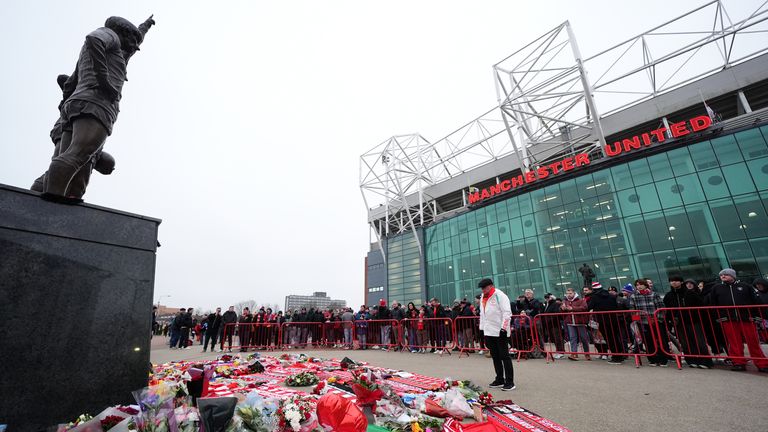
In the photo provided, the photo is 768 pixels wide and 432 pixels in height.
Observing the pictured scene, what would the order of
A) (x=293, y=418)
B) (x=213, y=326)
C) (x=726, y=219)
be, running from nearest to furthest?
(x=293, y=418)
(x=213, y=326)
(x=726, y=219)

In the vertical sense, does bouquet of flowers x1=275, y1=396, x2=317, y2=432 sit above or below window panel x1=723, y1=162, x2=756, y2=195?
below

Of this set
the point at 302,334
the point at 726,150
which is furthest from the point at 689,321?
the point at 726,150

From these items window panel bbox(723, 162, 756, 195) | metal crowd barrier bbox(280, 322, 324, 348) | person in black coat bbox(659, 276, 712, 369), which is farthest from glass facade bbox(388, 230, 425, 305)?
person in black coat bbox(659, 276, 712, 369)

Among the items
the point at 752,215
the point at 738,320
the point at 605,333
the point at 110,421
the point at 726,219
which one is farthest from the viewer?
the point at 726,219

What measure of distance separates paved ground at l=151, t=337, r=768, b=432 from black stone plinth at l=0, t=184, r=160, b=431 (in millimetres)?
4037

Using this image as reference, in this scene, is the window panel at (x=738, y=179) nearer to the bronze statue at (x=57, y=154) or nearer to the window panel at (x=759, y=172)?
the window panel at (x=759, y=172)

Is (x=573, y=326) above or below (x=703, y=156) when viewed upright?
below

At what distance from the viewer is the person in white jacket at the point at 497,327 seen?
5105 millimetres

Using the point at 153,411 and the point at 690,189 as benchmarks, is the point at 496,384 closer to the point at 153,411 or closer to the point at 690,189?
the point at 153,411

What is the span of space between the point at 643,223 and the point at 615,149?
207 inches

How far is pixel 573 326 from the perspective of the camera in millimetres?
8484

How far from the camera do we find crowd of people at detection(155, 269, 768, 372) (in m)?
6.29

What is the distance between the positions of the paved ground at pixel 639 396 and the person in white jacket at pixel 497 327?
1.10ft

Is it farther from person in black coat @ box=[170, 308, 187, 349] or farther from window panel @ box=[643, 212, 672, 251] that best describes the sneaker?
window panel @ box=[643, 212, 672, 251]
